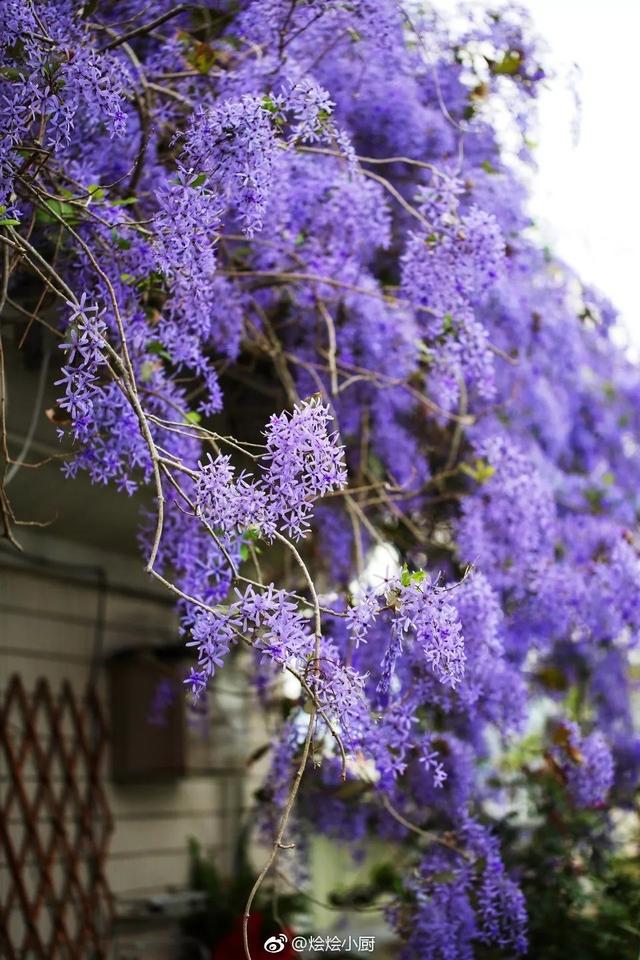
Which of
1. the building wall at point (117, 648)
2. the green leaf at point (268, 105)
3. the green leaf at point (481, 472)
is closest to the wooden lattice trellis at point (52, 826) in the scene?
the building wall at point (117, 648)

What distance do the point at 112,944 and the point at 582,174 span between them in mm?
3162

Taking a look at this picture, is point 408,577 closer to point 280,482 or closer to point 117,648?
point 280,482

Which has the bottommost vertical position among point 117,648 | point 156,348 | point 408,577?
point 408,577

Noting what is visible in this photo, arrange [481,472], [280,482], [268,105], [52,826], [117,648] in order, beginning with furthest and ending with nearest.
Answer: [117,648]
[52,826]
[481,472]
[268,105]
[280,482]

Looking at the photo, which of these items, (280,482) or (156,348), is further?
(156,348)

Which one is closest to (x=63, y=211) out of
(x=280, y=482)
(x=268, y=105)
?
(x=268, y=105)

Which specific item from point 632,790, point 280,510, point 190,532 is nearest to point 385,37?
point 190,532

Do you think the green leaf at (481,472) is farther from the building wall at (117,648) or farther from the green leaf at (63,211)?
the green leaf at (63,211)

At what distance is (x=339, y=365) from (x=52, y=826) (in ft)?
6.20

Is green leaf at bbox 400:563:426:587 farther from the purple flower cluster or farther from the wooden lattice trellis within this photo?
the wooden lattice trellis

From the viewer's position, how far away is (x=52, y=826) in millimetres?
4145

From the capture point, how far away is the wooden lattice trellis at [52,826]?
394 centimetres

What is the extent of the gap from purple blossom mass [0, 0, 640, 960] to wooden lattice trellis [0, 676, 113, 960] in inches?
15.7

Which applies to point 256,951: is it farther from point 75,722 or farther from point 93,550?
point 93,550
